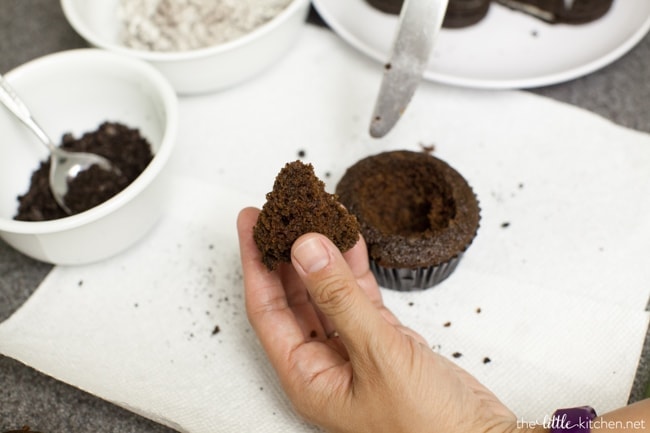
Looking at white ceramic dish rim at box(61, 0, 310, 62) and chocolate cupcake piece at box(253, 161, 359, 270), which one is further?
white ceramic dish rim at box(61, 0, 310, 62)

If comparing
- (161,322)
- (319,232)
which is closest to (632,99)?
(319,232)

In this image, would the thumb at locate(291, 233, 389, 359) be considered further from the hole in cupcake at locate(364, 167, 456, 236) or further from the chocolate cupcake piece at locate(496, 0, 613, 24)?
the chocolate cupcake piece at locate(496, 0, 613, 24)

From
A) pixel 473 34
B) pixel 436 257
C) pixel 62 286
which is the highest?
pixel 473 34

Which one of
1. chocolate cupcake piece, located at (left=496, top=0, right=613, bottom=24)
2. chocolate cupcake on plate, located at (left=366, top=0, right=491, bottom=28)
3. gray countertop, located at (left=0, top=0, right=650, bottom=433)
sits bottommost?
gray countertop, located at (left=0, top=0, right=650, bottom=433)

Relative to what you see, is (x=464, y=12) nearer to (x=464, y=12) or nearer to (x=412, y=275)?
(x=464, y=12)

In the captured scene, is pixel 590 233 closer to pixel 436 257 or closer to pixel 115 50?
pixel 436 257

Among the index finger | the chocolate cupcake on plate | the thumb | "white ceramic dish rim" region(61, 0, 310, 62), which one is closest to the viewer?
the thumb

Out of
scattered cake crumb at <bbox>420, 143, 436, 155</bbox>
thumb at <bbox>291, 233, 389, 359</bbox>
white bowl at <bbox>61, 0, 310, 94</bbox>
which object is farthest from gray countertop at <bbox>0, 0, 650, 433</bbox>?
thumb at <bbox>291, 233, 389, 359</bbox>
